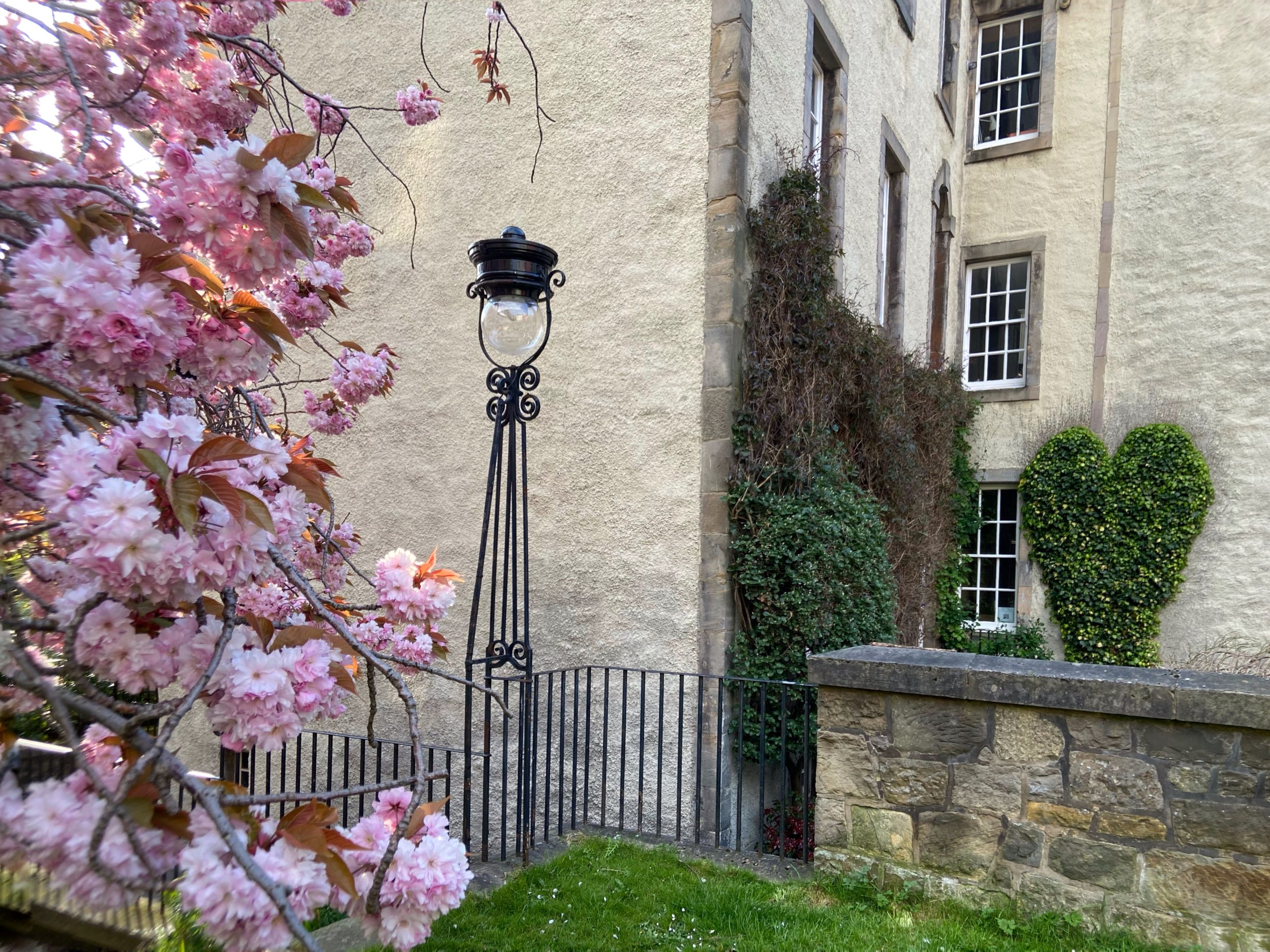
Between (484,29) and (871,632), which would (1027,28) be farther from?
(871,632)

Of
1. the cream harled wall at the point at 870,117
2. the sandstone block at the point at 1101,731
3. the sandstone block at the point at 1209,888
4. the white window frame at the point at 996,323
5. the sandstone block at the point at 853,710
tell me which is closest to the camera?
the sandstone block at the point at 1209,888

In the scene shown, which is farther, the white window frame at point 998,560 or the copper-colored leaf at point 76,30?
the white window frame at point 998,560

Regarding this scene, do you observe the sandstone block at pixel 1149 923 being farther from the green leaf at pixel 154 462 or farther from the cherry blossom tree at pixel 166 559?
the green leaf at pixel 154 462

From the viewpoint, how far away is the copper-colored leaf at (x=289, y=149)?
133cm

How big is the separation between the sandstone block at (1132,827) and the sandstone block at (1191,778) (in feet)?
0.55

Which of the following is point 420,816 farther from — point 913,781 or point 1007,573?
point 1007,573

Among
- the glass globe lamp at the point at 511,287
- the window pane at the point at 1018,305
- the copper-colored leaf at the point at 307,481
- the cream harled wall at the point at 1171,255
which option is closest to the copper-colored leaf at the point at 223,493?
the copper-colored leaf at the point at 307,481

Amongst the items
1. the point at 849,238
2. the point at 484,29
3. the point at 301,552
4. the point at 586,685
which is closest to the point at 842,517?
the point at 586,685

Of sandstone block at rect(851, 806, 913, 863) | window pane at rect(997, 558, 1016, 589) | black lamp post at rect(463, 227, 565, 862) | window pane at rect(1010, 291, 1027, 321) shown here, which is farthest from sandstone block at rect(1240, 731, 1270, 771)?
window pane at rect(1010, 291, 1027, 321)

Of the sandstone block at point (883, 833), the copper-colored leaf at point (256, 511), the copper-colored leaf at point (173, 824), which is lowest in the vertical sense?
the sandstone block at point (883, 833)

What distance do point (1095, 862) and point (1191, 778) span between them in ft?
1.70

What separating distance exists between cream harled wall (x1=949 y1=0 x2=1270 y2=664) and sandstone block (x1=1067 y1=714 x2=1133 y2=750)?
7699mm

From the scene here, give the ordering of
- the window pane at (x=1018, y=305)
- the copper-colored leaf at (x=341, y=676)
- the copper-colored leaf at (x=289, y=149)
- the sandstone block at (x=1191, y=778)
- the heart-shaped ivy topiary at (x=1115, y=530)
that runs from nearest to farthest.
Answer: the copper-colored leaf at (x=289, y=149), the copper-colored leaf at (x=341, y=676), the sandstone block at (x=1191, y=778), the heart-shaped ivy topiary at (x=1115, y=530), the window pane at (x=1018, y=305)

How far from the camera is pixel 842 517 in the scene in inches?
221
